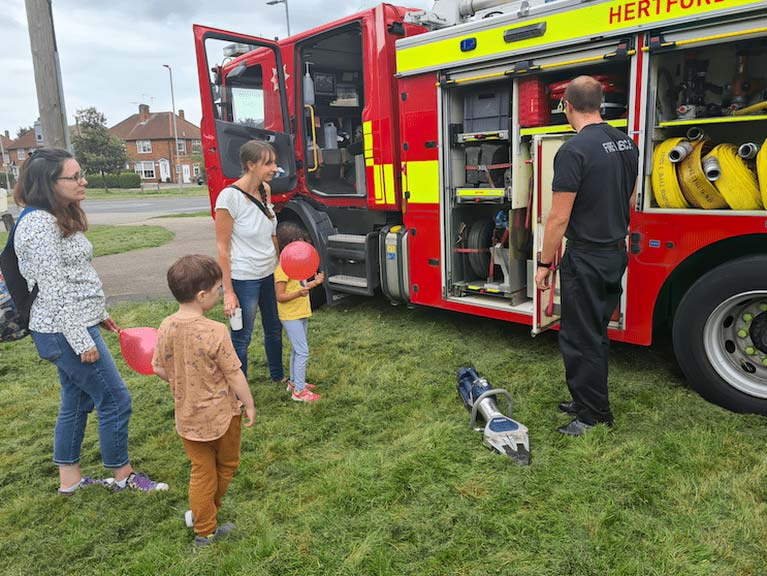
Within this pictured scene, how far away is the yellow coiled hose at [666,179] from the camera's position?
12.1 ft

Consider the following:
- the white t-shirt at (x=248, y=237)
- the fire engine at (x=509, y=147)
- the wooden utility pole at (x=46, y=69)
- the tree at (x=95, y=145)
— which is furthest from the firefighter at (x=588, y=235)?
the tree at (x=95, y=145)

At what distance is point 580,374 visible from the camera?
339 centimetres

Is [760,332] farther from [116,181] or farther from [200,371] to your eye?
[116,181]

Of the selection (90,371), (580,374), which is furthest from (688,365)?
(90,371)

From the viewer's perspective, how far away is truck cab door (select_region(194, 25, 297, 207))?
5789 millimetres

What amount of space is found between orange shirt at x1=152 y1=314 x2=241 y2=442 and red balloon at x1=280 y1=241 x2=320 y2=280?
1.44m

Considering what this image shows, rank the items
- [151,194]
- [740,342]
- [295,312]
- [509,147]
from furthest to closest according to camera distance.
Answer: [151,194]
[509,147]
[295,312]
[740,342]

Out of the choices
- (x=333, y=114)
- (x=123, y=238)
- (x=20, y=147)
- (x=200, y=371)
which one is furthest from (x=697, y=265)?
(x=20, y=147)

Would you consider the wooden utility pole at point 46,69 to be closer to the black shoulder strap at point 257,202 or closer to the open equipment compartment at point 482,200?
the black shoulder strap at point 257,202

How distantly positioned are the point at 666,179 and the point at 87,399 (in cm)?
351

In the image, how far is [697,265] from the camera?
387cm

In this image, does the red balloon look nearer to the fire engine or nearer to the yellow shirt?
the yellow shirt

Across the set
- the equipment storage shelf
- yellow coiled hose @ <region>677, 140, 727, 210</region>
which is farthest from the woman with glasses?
yellow coiled hose @ <region>677, 140, 727, 210</region>

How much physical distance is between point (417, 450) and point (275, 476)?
2.54ft
